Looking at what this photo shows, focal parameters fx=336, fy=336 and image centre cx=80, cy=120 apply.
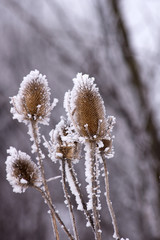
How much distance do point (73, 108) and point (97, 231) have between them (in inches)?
7.0

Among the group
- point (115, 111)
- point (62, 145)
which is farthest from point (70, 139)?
point (115, 111)

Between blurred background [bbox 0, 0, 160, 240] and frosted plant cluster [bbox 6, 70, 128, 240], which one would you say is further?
blurred background [bbox 0, 0, 160, 240]

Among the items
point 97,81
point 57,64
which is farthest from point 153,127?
point 57,64

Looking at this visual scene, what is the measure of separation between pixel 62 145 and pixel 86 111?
8cm

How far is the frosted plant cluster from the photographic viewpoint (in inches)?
19.5

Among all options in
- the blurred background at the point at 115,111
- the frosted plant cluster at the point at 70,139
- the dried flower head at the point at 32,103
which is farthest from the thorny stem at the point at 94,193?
the blurred background at the point at 115,111

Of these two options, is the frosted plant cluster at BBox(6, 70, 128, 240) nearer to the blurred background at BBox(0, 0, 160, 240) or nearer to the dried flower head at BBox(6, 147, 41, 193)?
the dried flower head at BBox(6, 147, 41, 193)

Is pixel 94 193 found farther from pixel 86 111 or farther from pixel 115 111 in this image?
pixel 115 111

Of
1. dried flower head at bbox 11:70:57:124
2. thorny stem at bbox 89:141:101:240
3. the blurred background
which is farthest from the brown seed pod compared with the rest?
the blurred background

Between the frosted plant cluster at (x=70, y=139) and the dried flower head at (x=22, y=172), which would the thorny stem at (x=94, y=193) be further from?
the dried flower head at (x=22, y=172)

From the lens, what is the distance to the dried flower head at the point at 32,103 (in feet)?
1.78

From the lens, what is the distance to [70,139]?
497 mm

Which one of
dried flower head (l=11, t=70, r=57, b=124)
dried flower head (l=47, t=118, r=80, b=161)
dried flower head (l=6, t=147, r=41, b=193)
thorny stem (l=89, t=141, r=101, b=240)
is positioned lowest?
thorny stem (l=89, t=141, r=101, b=240)

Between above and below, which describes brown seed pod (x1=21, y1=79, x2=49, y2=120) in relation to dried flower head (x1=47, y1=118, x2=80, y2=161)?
above
